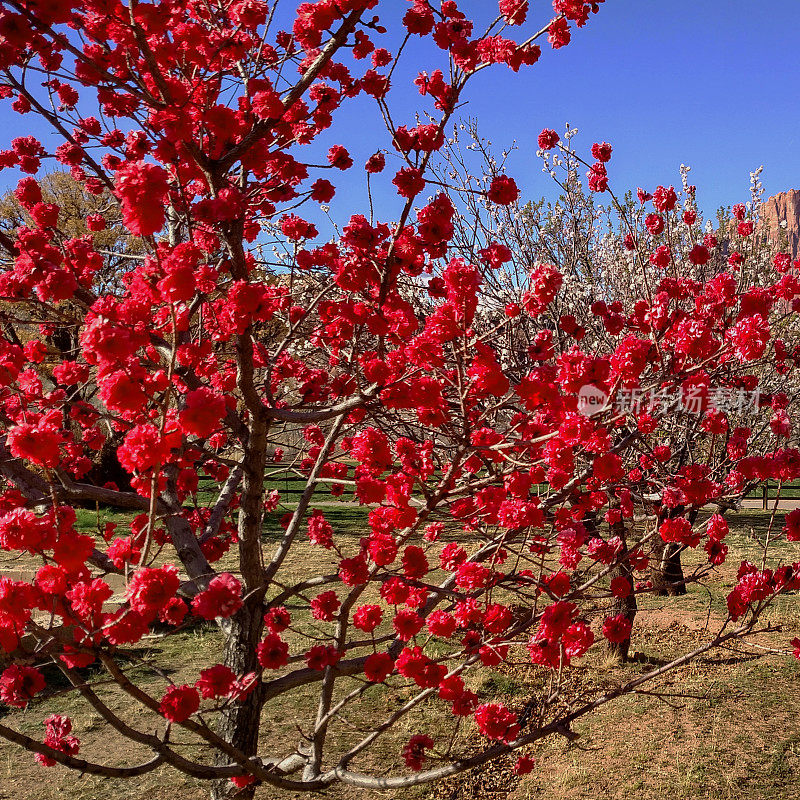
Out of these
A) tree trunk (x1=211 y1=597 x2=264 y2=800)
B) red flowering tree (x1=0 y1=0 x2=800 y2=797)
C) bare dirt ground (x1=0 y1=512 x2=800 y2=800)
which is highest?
red flowering tree (x1=0 y1=0 x2=800 y2=797)

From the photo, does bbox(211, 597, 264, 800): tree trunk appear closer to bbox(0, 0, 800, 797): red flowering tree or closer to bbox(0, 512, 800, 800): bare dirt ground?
bbox(0, 0, 800, 797): red flowering tree

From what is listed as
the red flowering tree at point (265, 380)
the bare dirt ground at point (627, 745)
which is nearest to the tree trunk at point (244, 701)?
the red flowering tree at point (265, 380)

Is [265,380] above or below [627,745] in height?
above

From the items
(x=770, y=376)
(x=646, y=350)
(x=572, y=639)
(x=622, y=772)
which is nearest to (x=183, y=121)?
(x=646, y=350)

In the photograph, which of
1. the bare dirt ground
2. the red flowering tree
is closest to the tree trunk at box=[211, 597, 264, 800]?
the red flowering tree

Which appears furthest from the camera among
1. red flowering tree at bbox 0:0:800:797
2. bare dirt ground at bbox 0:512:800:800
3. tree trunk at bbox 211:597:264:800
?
bare dirt ground at bbox 0:512:800:800

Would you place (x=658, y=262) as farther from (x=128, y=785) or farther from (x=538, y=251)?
(x=128, y=785)

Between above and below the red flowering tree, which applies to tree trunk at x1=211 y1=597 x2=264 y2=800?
below

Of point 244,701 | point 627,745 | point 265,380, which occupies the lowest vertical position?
point 627,745

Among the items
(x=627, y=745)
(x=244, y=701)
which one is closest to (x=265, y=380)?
(x=244, y=701)

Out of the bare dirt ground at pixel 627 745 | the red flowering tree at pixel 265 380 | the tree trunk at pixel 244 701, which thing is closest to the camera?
the red flowering tree at pixel 265 380

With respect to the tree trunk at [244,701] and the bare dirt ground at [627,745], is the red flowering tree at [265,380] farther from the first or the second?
the bare dirt ground at [627,745]

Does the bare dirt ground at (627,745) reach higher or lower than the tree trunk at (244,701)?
lower

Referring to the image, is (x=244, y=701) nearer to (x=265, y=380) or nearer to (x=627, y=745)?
(x=265, y=380)
